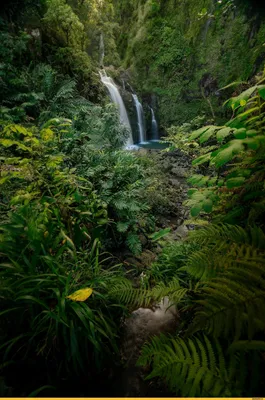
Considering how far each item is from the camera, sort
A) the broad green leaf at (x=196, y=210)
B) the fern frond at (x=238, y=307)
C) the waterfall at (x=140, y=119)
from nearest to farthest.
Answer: the fern frond at (x=238, y=307) < the broad green leaf at (x=196, y=210) < the waterfall at (x=140, y=119)

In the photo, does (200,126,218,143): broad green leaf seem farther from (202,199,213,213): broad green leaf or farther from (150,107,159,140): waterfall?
(150,107,159,140): waterfall

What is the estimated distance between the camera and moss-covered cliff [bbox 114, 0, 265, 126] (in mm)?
11617

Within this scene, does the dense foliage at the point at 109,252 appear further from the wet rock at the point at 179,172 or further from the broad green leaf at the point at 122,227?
the wet rock at the point at 179,172

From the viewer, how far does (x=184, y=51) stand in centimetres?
1456

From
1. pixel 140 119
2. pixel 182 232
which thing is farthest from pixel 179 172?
pixel 140 119

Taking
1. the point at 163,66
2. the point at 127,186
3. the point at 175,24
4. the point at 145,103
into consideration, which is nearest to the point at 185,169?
the point at 127,186

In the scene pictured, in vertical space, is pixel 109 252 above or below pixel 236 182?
below

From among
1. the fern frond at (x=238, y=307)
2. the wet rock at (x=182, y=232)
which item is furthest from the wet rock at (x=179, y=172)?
the fern frond at (x=238, y=307)

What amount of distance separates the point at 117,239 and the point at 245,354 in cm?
258

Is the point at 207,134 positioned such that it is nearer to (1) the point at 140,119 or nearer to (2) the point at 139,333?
(2) the point at 139,333

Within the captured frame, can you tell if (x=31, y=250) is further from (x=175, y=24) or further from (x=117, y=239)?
(x=175, y=24)

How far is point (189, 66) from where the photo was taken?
46.8 feet

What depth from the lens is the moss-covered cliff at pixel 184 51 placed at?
1162 cm

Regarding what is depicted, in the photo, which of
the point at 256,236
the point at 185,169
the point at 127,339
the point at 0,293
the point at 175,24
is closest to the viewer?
the point at 256,236
